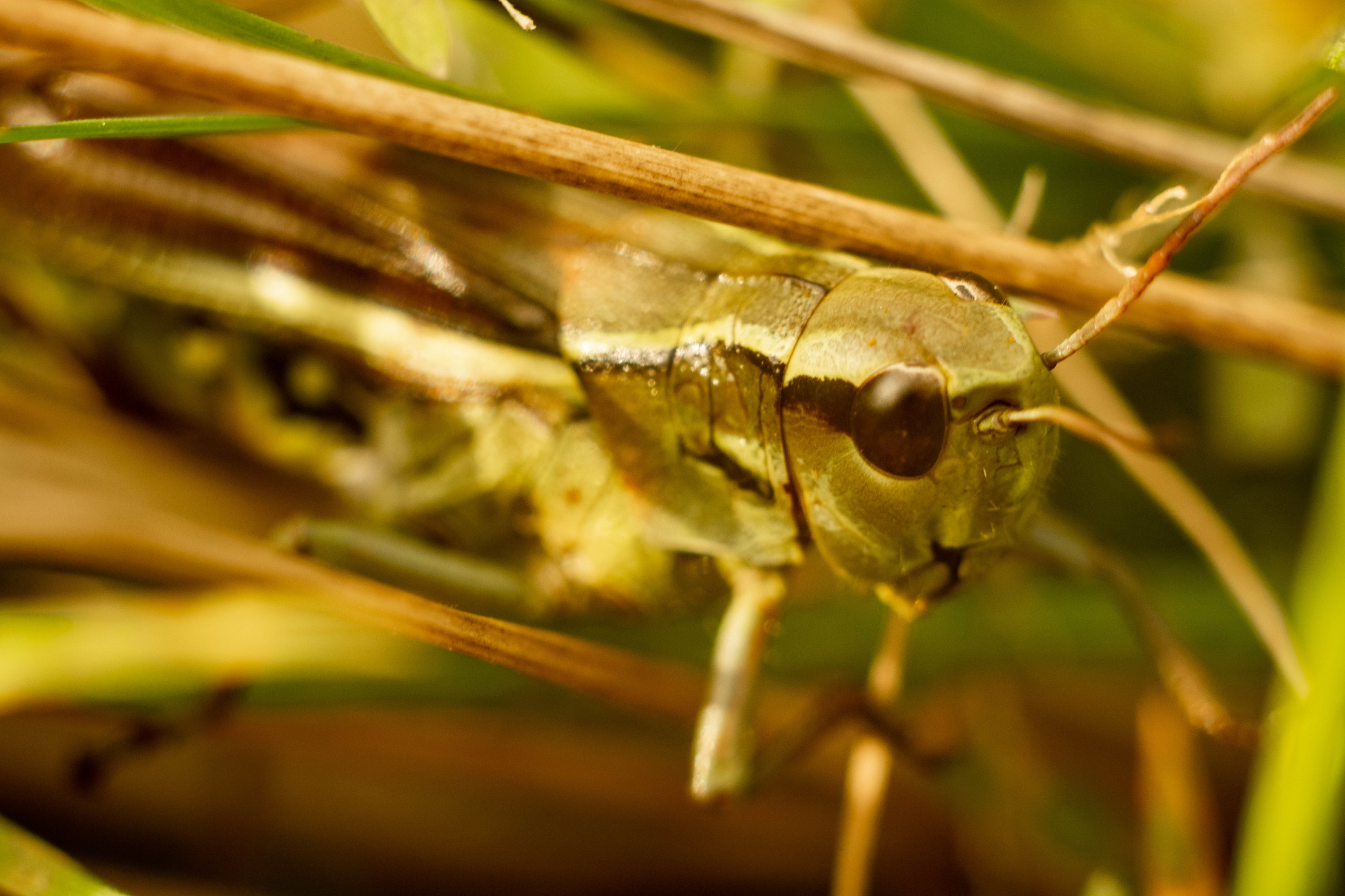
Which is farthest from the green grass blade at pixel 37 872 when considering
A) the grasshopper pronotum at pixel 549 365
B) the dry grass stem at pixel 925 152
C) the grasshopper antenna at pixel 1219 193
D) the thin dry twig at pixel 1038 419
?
the dry grass stem at pixel 925 152

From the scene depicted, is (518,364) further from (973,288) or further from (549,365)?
(973,288)

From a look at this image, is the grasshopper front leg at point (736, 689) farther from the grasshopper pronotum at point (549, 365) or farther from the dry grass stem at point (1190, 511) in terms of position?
the dry grass stem at point (1190, 511)

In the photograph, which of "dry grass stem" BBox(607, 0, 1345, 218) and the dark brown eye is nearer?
the dark brown eye

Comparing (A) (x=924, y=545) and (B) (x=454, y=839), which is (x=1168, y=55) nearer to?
(A) (x=924, y=545)

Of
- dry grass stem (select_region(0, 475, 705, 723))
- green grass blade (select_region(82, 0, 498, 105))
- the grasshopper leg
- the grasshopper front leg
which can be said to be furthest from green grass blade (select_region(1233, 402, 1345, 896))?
green grass blade (select_region(82, 0, 498, 105))

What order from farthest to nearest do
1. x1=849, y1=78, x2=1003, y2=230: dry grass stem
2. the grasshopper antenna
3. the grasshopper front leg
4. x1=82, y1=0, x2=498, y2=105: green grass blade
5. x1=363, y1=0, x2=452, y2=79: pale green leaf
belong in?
x1=849, y1=78, x2=1003, y2=230: dry grass stem < the grasshopper front leg < x1=363, y1=0, x2=452, y2=79: pale green leaf < x1=82, y1=0, x2=498, y2=105: green grass blade < the grasshopper antenna

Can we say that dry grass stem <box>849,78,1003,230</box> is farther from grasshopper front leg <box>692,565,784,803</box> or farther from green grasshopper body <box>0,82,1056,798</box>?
grasshopper front leg <box>692,565,784,803</box>
